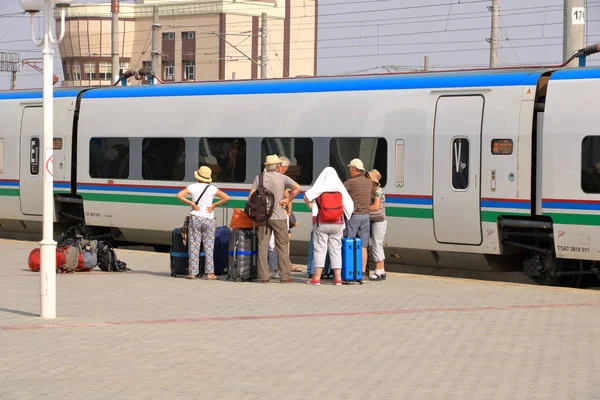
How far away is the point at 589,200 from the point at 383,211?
109 inches

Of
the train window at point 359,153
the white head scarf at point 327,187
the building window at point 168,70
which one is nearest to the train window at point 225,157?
the train window at point 359,153

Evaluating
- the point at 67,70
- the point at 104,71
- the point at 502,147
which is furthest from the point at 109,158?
the point at 67,70

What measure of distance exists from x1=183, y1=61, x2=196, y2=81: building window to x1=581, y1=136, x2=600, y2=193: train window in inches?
3387

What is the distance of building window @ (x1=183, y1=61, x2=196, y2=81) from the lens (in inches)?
3984

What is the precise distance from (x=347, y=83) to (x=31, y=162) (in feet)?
26.5

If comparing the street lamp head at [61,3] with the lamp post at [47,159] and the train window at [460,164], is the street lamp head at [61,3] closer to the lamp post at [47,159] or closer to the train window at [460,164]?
the lamp post at [47,159]

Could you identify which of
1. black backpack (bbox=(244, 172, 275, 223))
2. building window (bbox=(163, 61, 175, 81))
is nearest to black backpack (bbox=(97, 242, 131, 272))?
black backpack (bbox=(244, 172, 275, 223))

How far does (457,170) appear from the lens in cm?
1716

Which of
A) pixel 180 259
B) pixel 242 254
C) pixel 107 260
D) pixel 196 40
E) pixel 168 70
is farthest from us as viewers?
pixel 168 70

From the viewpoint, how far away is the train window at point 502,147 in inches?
649

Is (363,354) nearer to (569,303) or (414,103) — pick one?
(569,303)

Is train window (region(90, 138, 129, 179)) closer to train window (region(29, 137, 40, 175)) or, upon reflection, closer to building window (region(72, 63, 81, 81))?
train window (region(29, 137, 40, 175))

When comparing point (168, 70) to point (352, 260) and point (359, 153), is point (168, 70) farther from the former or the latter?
point (352, 260)

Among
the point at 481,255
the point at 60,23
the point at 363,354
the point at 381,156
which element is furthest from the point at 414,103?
the point at 363,354
